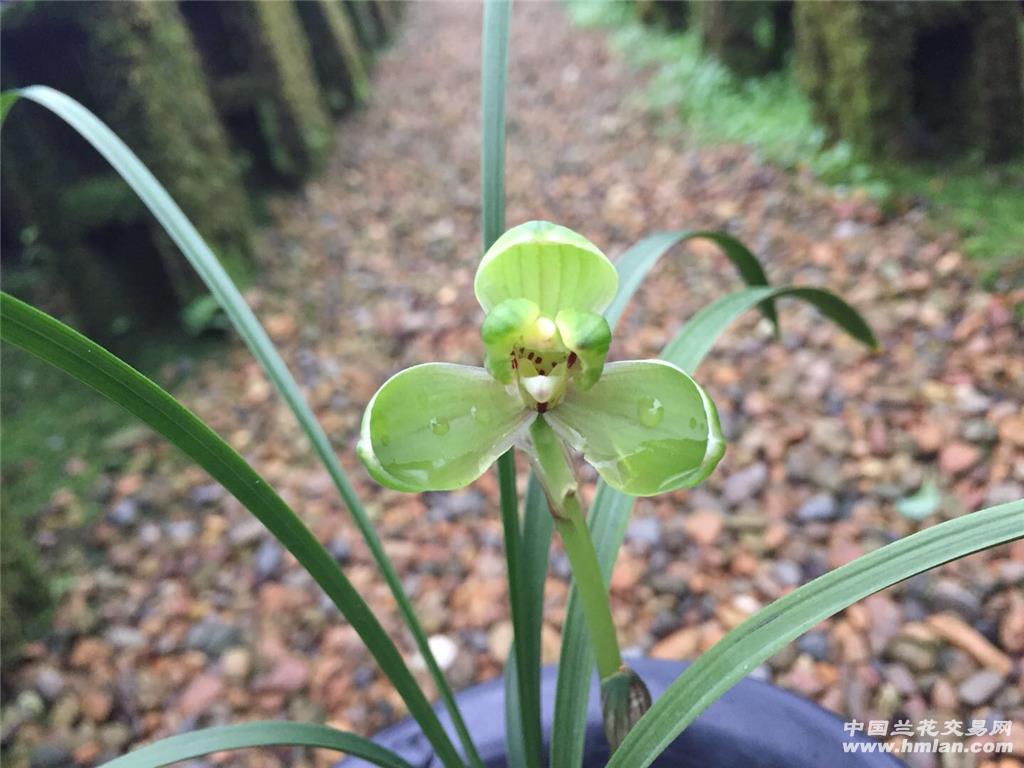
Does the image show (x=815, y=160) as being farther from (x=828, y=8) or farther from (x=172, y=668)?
(x=172, y=668)

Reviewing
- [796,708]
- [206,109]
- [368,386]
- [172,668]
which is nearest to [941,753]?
[796,708]

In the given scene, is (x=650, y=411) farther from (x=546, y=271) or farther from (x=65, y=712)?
(x=65, y=712)

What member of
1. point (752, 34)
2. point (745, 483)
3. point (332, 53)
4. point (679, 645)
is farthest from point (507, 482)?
point (332, 53)

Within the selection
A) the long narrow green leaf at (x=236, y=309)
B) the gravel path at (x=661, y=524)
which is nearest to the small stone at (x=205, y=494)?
Answer: the gravel path at (x=661, y=524)

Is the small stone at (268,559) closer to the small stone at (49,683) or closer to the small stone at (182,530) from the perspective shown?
the small stone at (182,530)

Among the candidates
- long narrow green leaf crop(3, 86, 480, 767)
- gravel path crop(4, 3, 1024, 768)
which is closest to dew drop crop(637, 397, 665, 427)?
long narrow green leaf crop(3, 86, 480, 767)

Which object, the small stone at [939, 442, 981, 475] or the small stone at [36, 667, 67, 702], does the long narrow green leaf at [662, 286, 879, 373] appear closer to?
the small stone at [939, 442, 981, 475]
